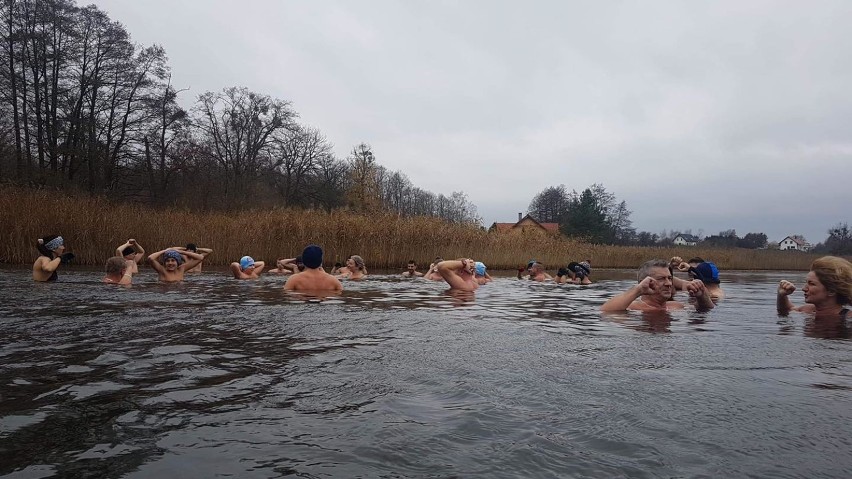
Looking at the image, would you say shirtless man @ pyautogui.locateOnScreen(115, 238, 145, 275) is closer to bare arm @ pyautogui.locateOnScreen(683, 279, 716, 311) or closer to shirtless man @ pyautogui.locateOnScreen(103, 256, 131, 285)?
shirtless man @ pyautogui.locateOnScreen(103, 256, 131, 285)

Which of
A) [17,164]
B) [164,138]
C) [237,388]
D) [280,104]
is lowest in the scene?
[237,388]

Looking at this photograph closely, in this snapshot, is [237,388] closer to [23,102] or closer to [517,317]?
[517,317]

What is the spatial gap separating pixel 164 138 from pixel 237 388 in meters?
34.5

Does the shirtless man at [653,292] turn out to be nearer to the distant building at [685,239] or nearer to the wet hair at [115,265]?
the wet hair at [115,265]

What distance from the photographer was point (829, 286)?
6.57 metres

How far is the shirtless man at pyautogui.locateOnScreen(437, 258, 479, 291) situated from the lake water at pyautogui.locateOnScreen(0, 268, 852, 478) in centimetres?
398

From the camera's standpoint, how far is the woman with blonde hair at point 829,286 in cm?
641

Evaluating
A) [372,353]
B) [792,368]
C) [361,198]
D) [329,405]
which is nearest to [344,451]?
[329,405]

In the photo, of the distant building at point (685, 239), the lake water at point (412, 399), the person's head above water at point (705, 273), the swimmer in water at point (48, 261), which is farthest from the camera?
the distant building at point (685, 239)

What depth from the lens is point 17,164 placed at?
83.7 feet

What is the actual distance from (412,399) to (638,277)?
5.43m

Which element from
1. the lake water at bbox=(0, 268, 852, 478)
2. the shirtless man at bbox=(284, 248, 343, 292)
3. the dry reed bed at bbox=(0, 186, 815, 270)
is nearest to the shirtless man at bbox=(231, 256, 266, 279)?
the shirtless man at bbox=(284, 248, 343, 292)

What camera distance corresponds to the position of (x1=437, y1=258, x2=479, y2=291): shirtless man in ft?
32.3

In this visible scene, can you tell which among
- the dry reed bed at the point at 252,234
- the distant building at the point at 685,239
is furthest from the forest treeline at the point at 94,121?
the distant building at the point at 685,239
